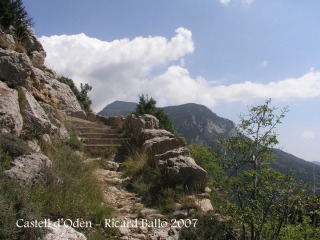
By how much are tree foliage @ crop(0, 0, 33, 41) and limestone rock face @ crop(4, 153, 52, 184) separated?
8.87m

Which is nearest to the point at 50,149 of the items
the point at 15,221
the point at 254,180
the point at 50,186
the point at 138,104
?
the point at 50,186

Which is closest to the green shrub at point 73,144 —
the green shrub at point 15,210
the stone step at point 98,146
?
the stone step at point 98,146

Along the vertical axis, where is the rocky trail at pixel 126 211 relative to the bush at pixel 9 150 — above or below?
below

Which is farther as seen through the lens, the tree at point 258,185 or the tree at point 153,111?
the tree at point 153,111

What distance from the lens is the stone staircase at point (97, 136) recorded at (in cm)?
1098

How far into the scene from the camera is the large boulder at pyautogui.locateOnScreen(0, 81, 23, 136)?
648 centimetres

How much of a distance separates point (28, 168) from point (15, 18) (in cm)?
1064

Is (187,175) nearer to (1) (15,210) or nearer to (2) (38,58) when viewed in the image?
(1) (15,210)

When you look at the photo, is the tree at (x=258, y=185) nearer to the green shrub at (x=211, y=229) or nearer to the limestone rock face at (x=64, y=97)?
the green shrub at (x=211, y=229)

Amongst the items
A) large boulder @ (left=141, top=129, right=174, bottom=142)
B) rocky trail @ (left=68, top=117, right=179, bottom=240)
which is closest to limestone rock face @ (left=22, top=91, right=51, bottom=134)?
rocky trail @ (left=68, top=117, right=179, bottom=240)

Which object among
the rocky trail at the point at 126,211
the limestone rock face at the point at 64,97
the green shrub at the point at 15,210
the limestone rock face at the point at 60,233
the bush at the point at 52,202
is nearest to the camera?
the green shrub at the point at 15,210

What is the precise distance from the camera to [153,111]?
17.4 meters

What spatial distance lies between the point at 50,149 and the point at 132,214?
8.69ft

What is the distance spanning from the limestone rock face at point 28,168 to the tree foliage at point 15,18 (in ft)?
29.1
